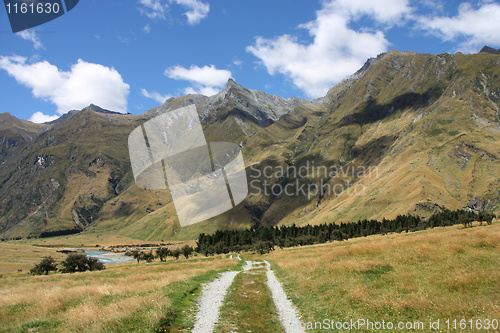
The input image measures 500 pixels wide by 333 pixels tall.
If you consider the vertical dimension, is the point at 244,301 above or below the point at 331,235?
above

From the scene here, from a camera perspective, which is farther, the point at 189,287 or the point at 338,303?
the point at 189,287

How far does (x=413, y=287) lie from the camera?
1373 cm

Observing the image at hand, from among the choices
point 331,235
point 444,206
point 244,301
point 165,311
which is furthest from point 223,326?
point 444,206

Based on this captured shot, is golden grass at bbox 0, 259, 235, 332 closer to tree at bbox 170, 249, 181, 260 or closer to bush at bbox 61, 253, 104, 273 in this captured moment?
bush at bbox 61, 253, 104, 273

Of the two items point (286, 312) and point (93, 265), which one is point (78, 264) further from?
point (286, 312)

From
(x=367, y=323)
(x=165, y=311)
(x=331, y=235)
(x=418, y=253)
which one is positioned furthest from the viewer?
(x=331, y=235)

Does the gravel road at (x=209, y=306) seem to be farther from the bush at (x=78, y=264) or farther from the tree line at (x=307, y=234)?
the tree line at (x=307, y=234)

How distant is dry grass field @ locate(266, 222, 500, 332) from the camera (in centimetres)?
1102

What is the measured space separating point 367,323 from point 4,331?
620 inches

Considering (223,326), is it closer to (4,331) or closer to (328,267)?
(4,331)

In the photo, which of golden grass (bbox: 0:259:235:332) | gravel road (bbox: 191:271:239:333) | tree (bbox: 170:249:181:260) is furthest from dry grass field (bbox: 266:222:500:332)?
tree (bbox: 170:249:181:260)

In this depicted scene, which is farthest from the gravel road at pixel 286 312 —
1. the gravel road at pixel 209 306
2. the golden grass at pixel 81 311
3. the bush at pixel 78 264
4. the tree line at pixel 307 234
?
the tree line at pixel 307 234

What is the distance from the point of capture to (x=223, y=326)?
462 inches

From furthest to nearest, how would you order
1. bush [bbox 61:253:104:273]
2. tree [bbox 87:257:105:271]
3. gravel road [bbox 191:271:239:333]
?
tree [bbox 87:257:105:271], bush [bbox 61:253:104:273], gravel road [bbox 191:271:239:333]
